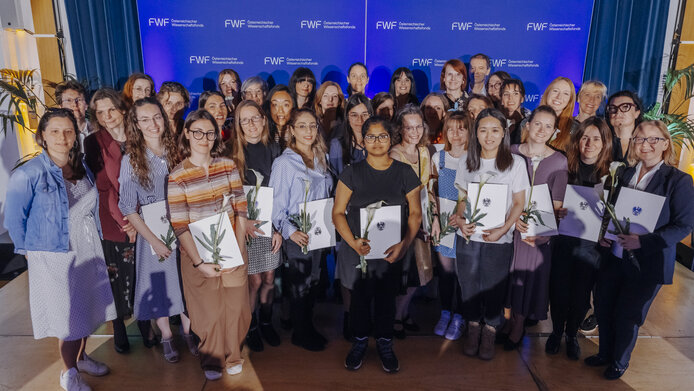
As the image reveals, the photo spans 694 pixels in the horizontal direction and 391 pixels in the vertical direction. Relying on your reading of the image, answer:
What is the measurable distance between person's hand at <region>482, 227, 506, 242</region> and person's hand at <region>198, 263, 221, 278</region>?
165 centimetres

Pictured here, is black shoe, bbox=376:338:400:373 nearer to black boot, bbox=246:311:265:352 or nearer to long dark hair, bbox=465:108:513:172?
black boot, bbox=246:311:265:352

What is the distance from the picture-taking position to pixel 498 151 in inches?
111

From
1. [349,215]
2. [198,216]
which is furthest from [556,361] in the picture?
[198,216]

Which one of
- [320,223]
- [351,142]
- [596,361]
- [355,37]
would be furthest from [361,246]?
[355,37]

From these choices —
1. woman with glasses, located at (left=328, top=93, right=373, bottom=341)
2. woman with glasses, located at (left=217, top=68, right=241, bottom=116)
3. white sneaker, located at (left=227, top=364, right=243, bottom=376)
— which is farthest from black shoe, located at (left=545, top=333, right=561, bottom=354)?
woman with glasses, located at (left=217, top=68, right=241, bottom=116)

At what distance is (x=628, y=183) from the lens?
2.68 meters

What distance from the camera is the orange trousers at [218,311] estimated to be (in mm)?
2678

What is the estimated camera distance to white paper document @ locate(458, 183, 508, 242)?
109 inches

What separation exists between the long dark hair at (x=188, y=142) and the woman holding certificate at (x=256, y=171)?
0.55ft

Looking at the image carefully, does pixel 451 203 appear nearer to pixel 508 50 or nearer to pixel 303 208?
Result: pixel 303 208

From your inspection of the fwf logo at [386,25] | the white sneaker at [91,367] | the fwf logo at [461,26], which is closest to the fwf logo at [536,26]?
the fwf logo at [461,26]

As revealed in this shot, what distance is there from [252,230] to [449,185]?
52.7 inches

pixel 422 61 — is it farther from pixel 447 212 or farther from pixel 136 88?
pixel 136 88

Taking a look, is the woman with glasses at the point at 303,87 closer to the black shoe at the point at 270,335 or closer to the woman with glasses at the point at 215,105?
the woman with glasses at the point at 215,105
